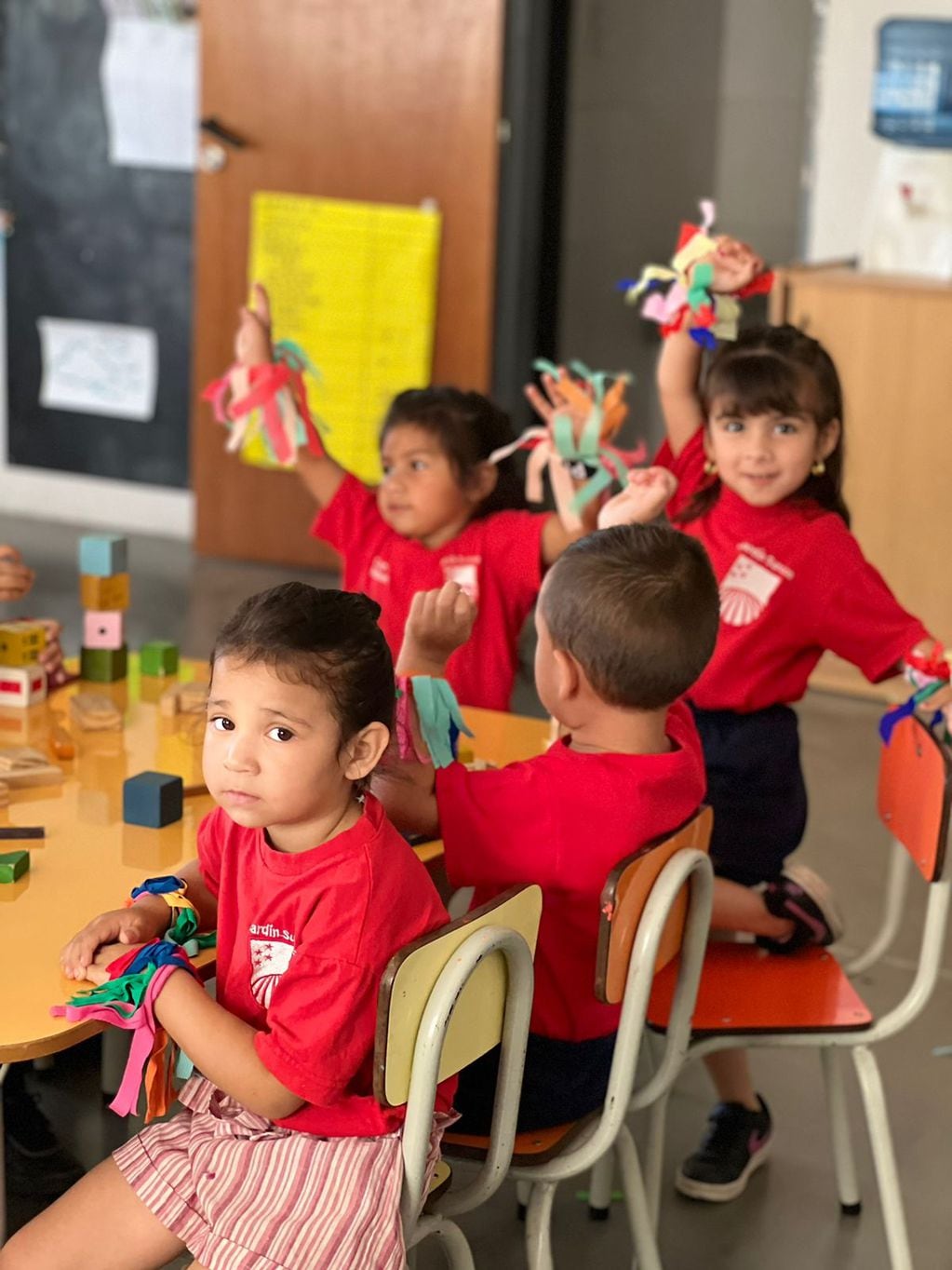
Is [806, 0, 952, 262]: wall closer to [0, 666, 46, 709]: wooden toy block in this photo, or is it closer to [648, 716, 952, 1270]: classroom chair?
[648, 716, 952, 1270]: classroom chair

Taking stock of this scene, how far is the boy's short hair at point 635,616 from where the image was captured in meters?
1.83

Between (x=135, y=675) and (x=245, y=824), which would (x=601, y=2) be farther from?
(x=245, y=824)

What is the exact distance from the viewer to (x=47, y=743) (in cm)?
215

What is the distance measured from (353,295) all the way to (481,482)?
270 centimetres

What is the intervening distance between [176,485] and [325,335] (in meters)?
0.90

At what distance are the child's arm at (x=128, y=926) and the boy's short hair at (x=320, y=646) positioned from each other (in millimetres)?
240

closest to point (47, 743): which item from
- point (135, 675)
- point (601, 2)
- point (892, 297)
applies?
point (135, 675)

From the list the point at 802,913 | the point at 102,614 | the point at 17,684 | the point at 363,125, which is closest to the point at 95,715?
the point at 17,684

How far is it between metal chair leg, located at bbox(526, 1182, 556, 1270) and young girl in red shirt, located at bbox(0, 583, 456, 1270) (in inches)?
10.9

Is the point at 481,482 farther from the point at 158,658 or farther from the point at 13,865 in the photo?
the point at 13,865

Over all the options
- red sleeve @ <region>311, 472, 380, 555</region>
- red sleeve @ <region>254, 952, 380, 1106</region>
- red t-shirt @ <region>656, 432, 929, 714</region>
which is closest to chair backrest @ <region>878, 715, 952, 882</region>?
red t-shirt @ <region>656, 432, 929, 714</region>

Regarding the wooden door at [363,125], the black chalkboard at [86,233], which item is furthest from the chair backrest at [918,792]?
the black chalkboard at [86,233]

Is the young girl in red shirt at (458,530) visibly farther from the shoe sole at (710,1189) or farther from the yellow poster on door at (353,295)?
the yellow poster on door at (353,295)

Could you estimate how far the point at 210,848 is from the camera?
66.5 inches
